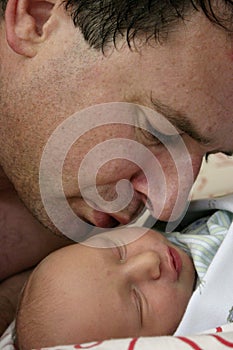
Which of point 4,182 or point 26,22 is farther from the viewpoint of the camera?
point 4,182

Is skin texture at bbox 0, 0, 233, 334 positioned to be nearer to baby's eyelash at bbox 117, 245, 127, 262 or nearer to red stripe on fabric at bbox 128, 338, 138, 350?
baby's eyelash at bbox 117, 245, 127, 262

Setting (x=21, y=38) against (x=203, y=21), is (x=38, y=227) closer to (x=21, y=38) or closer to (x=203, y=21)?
(x=21, y=38)

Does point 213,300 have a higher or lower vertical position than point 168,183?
lower

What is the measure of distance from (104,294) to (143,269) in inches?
3.2

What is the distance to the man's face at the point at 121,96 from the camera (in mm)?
1078

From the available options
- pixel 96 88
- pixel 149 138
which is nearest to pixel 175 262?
pixel 149 138

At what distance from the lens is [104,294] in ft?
3.53

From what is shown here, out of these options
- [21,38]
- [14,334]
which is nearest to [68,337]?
[14,334]

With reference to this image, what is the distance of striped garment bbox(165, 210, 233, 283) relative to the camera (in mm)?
1188

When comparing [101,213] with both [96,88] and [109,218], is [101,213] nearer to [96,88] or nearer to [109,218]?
[109,218]

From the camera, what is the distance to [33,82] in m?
1.20

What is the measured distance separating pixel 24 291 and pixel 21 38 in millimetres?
435

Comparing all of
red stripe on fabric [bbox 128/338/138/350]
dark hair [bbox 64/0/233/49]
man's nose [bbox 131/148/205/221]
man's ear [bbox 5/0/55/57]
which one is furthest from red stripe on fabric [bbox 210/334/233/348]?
man's ear [bbox 5/0/55/57]

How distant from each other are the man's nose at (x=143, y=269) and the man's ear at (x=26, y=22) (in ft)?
1.34
